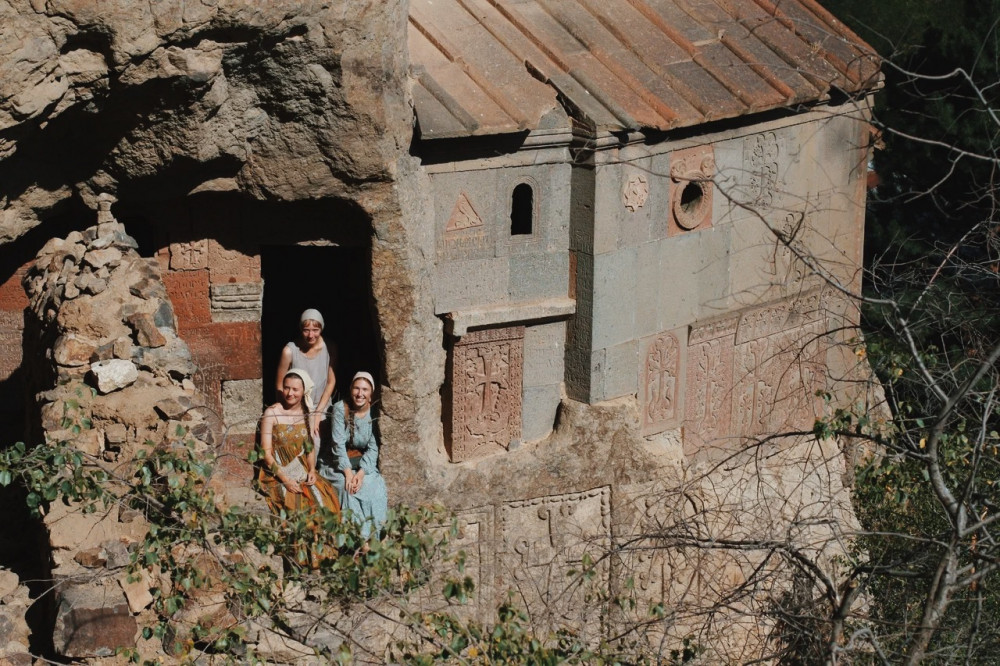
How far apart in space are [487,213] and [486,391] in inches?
43.5

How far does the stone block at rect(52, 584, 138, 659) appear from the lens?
20.9 ft

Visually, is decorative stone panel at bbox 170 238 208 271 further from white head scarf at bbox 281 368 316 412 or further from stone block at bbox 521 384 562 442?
stone block at bbox 521 384 562 442

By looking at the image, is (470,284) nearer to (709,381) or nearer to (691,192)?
(691,192)

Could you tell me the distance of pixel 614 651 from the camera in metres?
6.18

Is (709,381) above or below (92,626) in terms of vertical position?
above

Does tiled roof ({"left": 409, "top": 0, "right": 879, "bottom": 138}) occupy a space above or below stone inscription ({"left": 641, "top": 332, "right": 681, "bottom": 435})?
above

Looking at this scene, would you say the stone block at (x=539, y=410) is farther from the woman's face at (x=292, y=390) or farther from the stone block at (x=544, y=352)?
the woman's face at (x=292, y=390)

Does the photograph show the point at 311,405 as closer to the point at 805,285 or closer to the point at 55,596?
the point at 55,596

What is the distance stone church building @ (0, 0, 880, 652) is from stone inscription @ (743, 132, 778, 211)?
0.02 metres

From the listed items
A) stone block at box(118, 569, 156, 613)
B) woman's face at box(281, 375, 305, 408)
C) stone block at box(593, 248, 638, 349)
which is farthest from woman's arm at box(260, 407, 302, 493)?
stone block at box(593, 248, 638, 349)

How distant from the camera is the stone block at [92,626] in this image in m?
6.38

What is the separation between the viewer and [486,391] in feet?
31.0

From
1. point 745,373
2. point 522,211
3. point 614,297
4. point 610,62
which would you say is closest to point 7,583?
point 522,211

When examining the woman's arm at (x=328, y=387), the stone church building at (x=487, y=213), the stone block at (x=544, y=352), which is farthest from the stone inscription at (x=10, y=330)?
the stone block at (x=544, y=352)
